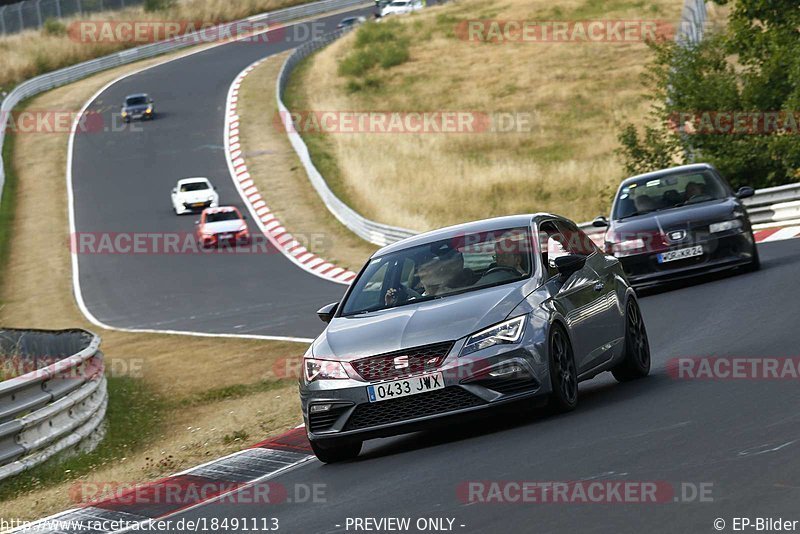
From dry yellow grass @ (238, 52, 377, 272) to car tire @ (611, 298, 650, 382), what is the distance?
1858cm

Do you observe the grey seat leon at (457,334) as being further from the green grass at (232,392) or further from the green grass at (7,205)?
the green grass at (7,205)

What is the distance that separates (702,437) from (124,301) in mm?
24830

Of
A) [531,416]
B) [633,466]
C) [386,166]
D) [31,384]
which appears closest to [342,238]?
[386,166]

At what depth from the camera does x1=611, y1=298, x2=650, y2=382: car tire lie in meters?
11.3

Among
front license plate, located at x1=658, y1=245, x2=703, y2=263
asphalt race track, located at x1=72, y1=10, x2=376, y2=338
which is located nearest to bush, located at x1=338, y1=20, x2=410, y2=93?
asphalt race track, located at x1=72, y1=10, x2=376, y2=338

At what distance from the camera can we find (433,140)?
167 feet

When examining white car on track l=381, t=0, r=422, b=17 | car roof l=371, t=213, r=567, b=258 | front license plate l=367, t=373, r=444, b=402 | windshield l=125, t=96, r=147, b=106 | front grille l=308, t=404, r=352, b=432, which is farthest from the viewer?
white car on track l=381, t=0, r=422, b=17

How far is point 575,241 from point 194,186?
32.9 metres

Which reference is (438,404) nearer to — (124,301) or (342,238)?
(124,301)

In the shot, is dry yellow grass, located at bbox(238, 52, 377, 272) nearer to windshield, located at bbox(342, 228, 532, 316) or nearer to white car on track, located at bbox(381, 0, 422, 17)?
white car on track, located at bbox(381, 0, 422, 17)

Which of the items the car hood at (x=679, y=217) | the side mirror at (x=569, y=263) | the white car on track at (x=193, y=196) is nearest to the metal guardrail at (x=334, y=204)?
the white car on track at (x=193, y=196)

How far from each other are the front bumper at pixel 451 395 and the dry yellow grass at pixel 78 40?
203 ft

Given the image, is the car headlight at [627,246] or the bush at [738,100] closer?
the car headlight at [627,246]

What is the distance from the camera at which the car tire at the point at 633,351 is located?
37.0ft
